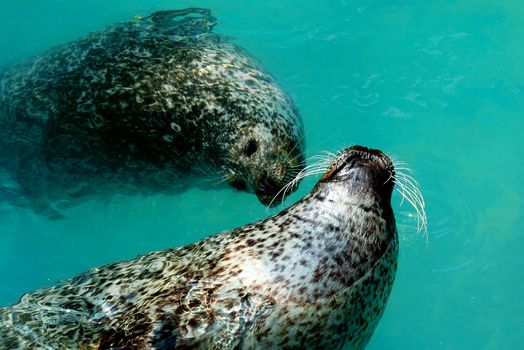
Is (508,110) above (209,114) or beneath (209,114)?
beneath

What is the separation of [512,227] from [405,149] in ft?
4.45

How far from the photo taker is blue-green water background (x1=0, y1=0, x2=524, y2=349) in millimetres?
5895

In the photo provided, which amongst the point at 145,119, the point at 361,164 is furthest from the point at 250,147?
the point at 361,164

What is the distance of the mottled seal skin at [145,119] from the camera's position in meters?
5.04

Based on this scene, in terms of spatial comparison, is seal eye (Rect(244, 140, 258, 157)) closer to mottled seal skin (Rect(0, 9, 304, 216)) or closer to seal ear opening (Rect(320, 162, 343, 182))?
mottled seal skin (Rect(0, 9, 304, 216))

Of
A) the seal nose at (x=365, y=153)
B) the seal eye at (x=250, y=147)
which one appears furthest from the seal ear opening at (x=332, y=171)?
the seal eye at (x=250, y=147)

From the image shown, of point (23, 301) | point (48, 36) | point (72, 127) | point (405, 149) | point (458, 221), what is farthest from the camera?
point (48, 36)

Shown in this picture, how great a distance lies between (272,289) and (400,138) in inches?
164

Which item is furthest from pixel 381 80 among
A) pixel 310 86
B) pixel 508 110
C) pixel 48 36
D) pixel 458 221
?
pixel 48 36

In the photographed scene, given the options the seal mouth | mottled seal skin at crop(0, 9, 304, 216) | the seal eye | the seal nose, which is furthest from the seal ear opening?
the seal eye

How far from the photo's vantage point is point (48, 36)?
7836 mm

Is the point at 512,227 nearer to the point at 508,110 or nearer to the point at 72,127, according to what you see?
the point at 508,110

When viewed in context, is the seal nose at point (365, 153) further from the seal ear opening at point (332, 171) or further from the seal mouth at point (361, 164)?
the seal ear opening at point (332, 171)

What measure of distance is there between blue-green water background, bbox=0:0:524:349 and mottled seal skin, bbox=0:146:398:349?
8.55 feet
